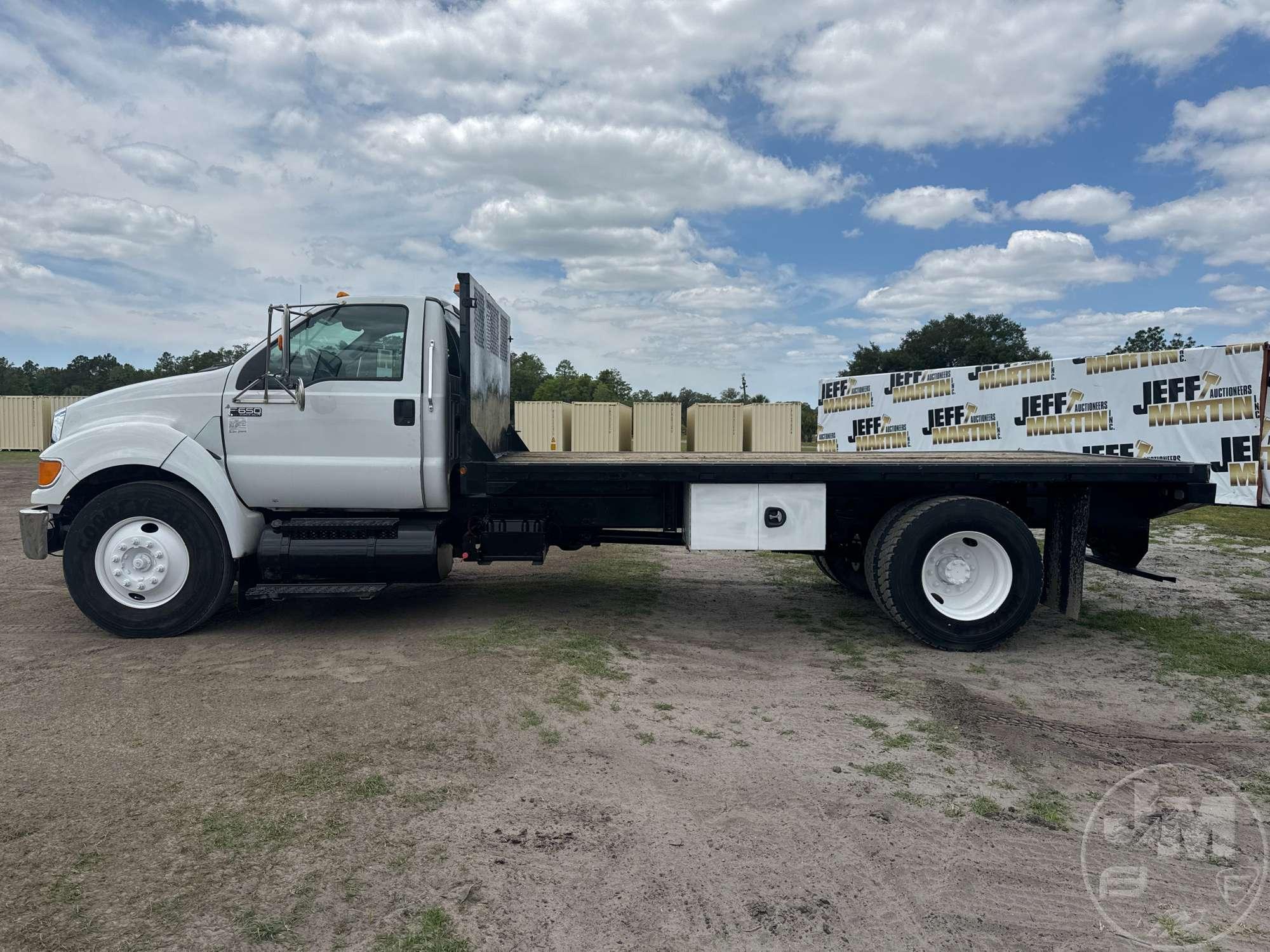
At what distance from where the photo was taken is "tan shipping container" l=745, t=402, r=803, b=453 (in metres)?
26.4

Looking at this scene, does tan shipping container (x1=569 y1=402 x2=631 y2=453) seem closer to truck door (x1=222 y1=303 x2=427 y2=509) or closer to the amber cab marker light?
truck door (x1=222 y1=303 x2=427 y2=509)

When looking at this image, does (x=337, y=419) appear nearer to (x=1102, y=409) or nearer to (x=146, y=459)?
(x=146, y=459)

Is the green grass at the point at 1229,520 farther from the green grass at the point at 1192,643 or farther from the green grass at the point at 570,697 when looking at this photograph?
the green grass at the point at 570,697

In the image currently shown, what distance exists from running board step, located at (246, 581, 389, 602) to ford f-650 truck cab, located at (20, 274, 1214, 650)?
0.02m

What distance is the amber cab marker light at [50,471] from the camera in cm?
568

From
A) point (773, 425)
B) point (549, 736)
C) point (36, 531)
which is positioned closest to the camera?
point (549, 736)

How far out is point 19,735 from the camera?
3.97 meters

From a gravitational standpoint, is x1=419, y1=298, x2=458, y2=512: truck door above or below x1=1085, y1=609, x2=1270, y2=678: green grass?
above

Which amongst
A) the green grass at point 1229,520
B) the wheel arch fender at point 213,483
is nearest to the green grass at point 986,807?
the wheel arch fender at point 213,483

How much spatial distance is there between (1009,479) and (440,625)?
443cm

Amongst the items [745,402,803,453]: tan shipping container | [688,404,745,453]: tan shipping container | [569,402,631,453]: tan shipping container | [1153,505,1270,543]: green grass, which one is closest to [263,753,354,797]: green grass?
[1153,505,1270,543]: green grass

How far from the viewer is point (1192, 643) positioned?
5.95m

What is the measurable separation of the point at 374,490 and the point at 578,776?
302 centimetres

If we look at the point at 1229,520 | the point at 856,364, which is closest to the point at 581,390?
the point at 856,364
